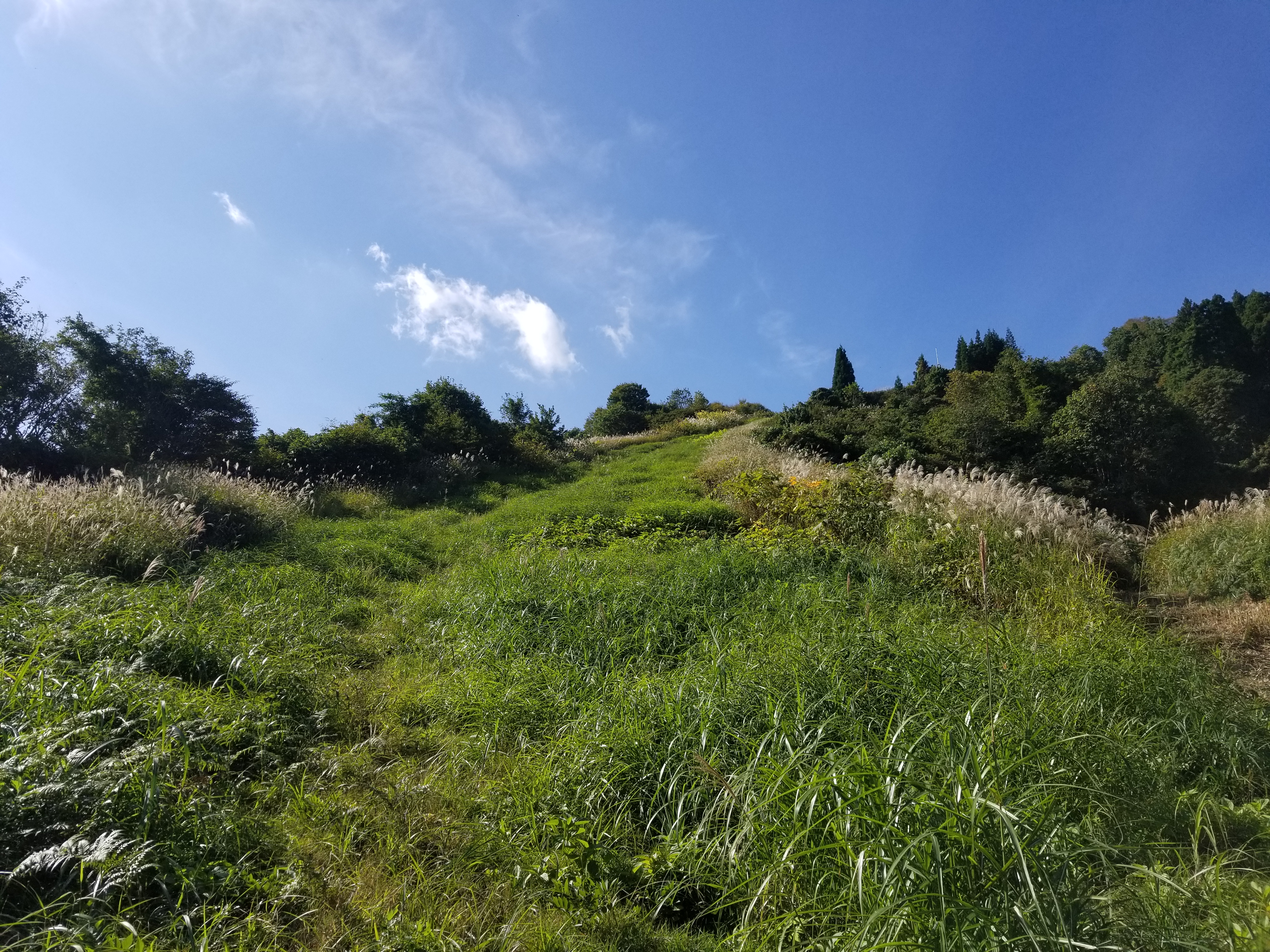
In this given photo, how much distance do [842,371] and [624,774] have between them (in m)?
45.7

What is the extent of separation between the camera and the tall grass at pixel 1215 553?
17.9ft

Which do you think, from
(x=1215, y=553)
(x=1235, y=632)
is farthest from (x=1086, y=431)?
(x=1235, y=632)

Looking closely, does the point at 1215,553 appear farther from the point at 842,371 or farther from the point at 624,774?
the point at 842,371

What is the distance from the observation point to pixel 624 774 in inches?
99.0

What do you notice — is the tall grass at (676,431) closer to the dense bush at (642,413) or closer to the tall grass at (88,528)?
the dense bush at (642,413)

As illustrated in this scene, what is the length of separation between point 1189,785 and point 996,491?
4.86m

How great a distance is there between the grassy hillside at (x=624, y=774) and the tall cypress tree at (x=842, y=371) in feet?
137

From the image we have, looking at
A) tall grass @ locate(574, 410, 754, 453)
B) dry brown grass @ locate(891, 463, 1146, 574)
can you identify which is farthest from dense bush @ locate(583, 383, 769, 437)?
dry brown grass @ locate(891, 463, 1146, 574)

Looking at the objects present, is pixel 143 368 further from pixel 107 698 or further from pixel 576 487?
pixel 107 698

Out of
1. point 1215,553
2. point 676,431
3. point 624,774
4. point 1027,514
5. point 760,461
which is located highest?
point 676,431

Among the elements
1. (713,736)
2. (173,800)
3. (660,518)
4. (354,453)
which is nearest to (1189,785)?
(713,736)

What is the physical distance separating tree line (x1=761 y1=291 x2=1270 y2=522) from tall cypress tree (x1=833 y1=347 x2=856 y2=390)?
17.9 meters

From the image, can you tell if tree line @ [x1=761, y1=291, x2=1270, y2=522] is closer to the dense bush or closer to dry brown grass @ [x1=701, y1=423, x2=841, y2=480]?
dry brown grass @ [x1=701, y1=423, x2=841, y2=480]

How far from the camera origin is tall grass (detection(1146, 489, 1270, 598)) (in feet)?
17.9
